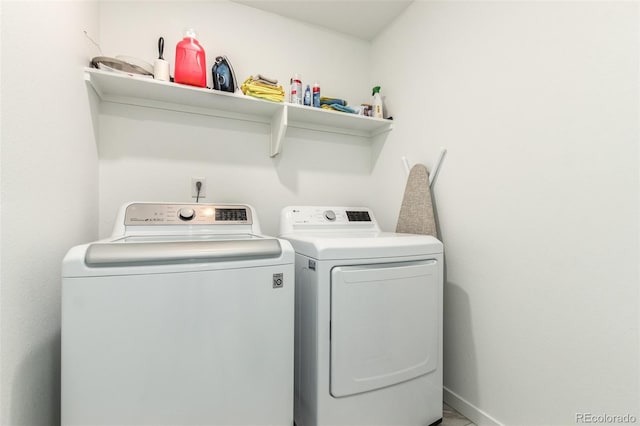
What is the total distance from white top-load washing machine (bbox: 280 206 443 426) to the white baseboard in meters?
0.20

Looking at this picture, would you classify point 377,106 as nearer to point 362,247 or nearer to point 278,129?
point 278,129

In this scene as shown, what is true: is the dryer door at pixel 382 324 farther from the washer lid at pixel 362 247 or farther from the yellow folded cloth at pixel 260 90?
the yellow folded cloth at pixel 260 90

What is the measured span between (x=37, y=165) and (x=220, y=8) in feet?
5.10

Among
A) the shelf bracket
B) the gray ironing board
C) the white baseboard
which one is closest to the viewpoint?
the white baseboard

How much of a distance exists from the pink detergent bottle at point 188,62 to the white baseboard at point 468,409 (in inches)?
86.1

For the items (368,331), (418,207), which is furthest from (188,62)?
(368,331)

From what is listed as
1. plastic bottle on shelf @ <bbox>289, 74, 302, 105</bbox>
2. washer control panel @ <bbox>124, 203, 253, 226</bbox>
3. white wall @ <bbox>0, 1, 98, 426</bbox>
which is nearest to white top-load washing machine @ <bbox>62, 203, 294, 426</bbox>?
white wall @ <bbox>0, 1, 98, 426</bbox>

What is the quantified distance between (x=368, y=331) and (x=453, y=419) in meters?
0.79

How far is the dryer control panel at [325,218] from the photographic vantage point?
1740 mm

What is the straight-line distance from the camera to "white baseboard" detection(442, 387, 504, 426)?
1.35 m

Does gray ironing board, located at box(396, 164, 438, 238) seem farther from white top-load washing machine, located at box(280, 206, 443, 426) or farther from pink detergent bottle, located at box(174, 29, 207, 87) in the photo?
pink detergent bottle, located at box(174, 29, 207, 87)

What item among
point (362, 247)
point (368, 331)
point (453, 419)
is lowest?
point (453, 419)

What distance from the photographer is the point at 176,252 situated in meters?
0.91

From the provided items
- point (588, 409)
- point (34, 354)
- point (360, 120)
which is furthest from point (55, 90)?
point (588, 409)
